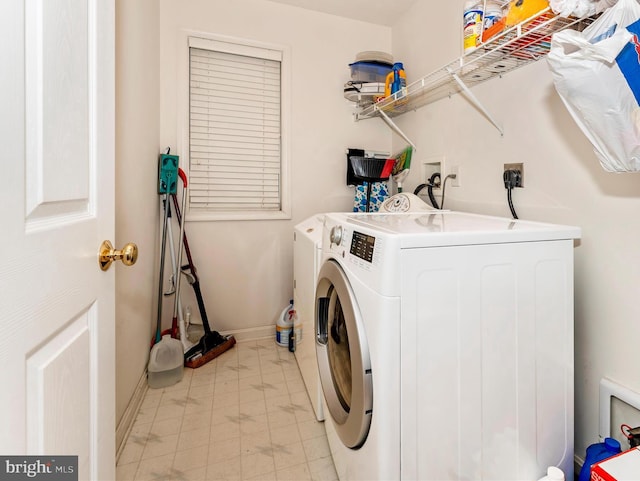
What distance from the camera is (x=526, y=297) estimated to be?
102 cm

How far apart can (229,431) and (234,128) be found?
1960mm

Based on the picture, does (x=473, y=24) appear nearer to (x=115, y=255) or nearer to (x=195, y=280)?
(x=115, y=255)

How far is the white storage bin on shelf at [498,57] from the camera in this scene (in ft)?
3.62

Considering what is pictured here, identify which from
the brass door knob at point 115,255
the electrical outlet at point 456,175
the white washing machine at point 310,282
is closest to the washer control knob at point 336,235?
the white washing machine at point 310,282

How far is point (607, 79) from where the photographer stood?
875 mm

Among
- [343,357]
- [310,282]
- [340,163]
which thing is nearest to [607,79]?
[343,357]

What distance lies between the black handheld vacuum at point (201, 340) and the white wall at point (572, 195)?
1.77 m

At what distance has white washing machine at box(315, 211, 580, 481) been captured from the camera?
2.93ft

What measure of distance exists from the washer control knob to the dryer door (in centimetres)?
8

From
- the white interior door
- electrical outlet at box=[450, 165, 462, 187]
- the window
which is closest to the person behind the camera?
the white interior door

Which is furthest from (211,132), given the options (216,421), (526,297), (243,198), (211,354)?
(526,297)

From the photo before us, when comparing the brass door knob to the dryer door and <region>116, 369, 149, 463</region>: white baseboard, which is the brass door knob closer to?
the dryer door

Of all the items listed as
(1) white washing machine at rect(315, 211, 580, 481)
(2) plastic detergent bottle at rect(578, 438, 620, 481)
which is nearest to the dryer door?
(1) white washing machine at rect(315, 211, 580, 481)

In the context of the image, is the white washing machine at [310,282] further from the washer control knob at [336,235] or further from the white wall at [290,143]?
the white wall at [290,143]
